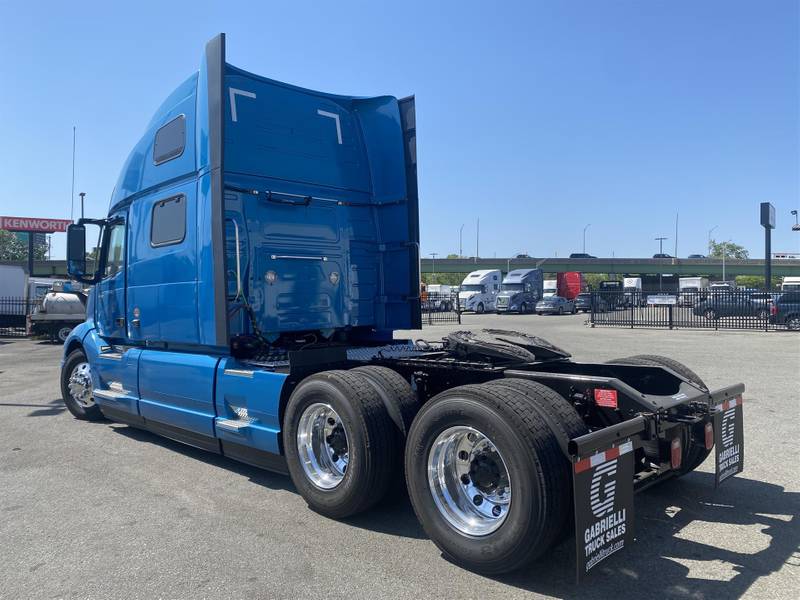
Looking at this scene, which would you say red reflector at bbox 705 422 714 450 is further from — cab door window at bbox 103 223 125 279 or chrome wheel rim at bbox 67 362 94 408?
chrome wheel rim at bbox 67 362 94 408

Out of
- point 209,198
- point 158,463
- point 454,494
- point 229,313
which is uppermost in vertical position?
point 209,198

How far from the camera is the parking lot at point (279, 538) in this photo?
3328mm

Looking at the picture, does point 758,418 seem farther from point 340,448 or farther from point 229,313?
point 229,313

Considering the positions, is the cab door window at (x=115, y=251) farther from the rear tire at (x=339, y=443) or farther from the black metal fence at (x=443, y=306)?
the black metal fence at (x=443, y=306)

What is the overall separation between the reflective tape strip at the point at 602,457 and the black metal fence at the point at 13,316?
89.8ft

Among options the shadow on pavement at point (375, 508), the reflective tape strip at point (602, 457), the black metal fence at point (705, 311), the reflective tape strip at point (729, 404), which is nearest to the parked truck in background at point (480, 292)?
the black metal fence at point (705, 311)

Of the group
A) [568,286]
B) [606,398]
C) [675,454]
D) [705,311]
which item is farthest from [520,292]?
[606,398]

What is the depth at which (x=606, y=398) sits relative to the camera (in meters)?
3.65

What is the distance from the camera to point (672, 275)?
92.1 m

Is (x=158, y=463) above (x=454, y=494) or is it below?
below

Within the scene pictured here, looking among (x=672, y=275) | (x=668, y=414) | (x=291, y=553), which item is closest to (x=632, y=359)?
(x=668, y=414)

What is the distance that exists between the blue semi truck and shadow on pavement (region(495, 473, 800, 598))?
310mm

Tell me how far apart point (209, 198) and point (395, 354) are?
2.22 metres

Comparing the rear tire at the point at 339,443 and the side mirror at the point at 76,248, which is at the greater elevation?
the side mirror at the point at 76,248
